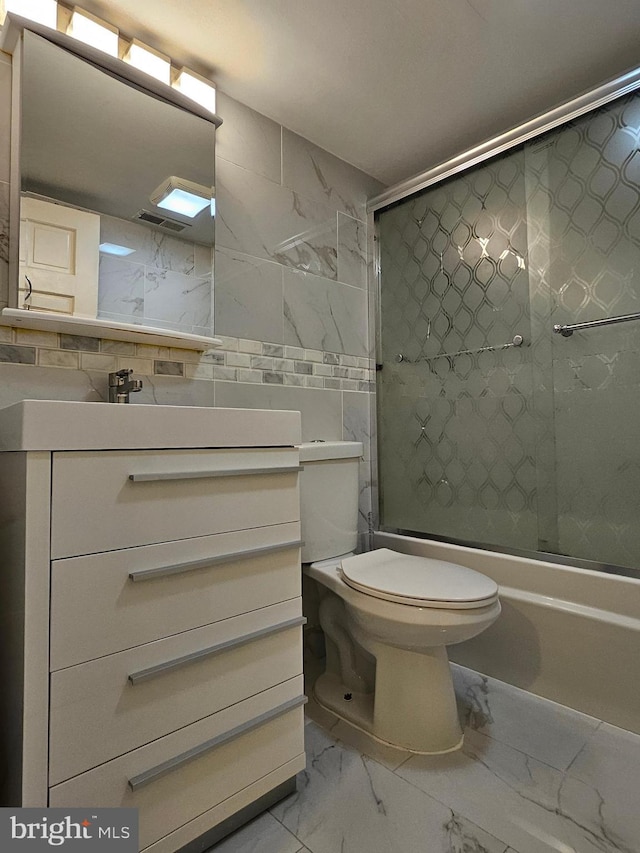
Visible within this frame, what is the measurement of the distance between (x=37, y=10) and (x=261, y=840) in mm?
2024

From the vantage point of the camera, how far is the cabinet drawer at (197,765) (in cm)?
81

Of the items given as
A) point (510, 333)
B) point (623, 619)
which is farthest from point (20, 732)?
point (510, 333)

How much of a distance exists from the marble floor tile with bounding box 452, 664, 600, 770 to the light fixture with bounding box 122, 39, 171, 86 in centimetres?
212

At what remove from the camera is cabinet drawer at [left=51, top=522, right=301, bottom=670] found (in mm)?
785

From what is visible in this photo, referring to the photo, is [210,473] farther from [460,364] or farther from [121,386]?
[460,364]

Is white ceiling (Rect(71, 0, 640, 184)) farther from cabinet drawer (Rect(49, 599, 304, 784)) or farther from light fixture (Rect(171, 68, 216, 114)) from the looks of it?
cabinet drawer (Rect(49, 599, 304, 784))

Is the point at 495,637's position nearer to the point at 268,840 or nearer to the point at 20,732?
the point at 268,840

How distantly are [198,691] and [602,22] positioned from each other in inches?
80.4

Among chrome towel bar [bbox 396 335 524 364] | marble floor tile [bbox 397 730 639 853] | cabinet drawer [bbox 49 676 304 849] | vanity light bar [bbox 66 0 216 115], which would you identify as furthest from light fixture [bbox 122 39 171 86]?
marble floor tile [bbox 397 730 639 853]

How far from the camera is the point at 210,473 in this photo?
3.19ft

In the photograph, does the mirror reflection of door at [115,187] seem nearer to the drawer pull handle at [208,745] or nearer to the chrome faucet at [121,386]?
the chrome faucet at [121,386]

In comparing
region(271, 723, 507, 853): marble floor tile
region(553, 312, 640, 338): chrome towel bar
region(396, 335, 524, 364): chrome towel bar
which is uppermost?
region(553, 312, 640, 338): chrome towel bar

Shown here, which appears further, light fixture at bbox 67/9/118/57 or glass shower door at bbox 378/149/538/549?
glass shower door at bbox 378/149/538/549

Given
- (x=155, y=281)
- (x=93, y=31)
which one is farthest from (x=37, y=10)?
(x=155, y=281)
